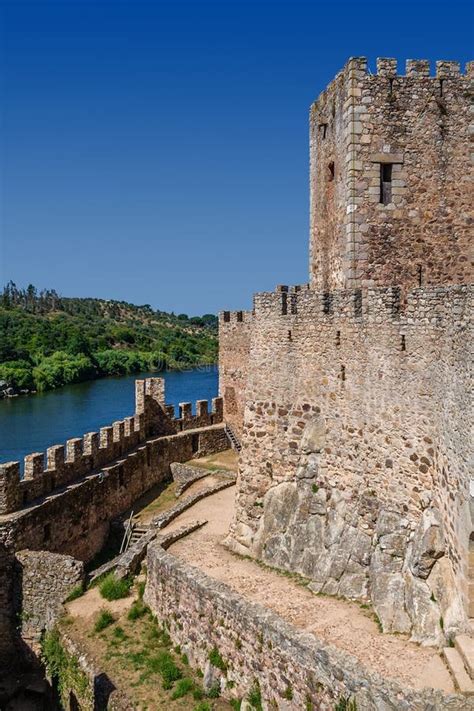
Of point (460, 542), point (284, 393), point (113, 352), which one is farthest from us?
point (113, 352)

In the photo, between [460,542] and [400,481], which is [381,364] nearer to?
[400,481]

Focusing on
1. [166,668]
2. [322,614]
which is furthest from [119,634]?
[322,614]

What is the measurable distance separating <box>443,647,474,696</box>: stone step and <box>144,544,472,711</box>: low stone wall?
211 mm

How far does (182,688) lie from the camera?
10.7 meters

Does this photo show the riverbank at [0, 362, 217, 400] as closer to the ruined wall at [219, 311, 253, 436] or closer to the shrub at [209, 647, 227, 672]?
the ruined wall at [219, 311, 253, 436]

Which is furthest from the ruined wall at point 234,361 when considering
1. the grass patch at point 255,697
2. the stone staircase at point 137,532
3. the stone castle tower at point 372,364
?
the grass patch at point 255,697

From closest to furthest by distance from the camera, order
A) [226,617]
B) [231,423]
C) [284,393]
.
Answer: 1. [226,617]
2. [284,393]
3. [231,423]

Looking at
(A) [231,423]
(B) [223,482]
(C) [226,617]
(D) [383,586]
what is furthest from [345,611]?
(A) [231,423]

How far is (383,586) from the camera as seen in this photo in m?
10.1

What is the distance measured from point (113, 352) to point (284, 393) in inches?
2785

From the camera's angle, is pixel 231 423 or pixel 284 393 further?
pixel 231 423

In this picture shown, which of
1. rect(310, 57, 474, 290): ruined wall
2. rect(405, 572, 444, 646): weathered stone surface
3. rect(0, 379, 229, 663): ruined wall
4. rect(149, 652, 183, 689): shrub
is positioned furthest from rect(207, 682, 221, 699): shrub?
rect(310, 57, 474, 290): ruined wall

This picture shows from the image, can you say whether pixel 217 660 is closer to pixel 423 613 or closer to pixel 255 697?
pixel 255 697

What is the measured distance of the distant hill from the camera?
66750 mm
